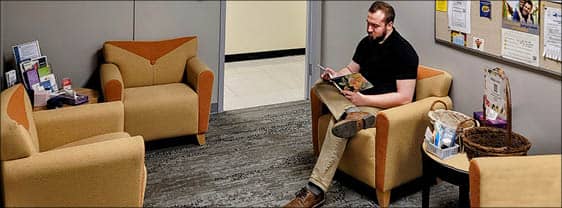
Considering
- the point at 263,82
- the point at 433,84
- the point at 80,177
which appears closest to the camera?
the point at 80,177

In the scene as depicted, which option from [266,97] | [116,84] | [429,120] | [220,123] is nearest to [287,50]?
[266,97]

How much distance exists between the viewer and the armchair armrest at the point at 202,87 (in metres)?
3.56

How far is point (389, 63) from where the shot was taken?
9.52ft

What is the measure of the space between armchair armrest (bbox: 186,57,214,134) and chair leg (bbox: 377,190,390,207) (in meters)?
1.34

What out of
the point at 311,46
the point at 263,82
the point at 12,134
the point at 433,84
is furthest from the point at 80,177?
the point at 263,82

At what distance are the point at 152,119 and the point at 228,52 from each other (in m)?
2.88

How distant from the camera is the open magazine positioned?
2.86m

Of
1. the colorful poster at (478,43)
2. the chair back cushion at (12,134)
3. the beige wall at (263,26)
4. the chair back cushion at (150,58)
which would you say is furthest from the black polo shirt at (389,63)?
the beige wall at (263,26)

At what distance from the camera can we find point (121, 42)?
3.76 meters

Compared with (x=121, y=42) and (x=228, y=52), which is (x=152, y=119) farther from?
(x=228, y=52)

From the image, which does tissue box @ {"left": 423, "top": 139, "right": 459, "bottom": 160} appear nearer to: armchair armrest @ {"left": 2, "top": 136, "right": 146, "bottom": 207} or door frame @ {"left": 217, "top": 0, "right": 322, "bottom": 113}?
armchair armrest @ {"left": 2, "top": 136, "right": 146, "bottom": 207}

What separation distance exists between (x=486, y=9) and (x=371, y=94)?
693 mm

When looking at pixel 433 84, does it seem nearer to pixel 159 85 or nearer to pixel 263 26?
pixel 159 85

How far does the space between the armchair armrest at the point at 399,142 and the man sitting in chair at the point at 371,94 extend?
12cm
